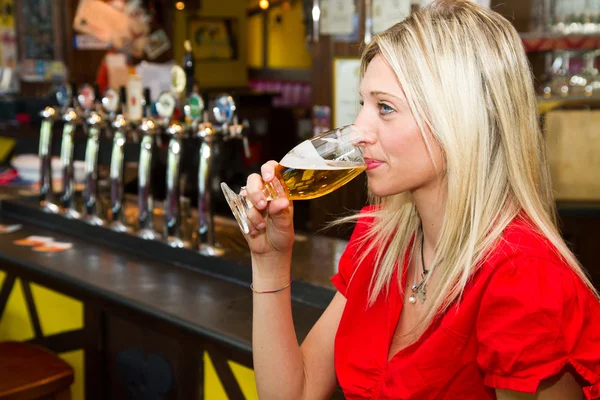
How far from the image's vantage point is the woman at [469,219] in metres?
1.11

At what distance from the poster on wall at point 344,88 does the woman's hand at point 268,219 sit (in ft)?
9.85

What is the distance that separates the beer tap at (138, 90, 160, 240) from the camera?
2623 millimetres

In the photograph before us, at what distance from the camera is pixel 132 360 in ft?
7.34

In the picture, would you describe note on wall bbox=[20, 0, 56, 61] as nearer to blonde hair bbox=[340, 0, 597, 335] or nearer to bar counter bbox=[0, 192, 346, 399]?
bar counter bbox=[0, 192, 346, 399]

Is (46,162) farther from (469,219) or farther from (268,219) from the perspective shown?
(469,219)

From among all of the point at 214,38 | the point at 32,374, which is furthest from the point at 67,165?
the point at 214,38

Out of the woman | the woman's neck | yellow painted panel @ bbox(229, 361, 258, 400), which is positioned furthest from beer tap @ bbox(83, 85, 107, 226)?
the woman's neck

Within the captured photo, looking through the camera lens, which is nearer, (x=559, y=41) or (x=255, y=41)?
(x=559, y=41)

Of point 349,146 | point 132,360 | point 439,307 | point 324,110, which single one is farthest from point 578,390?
point 324,110

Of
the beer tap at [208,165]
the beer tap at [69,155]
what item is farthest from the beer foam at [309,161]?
the beer tap at [69,155]

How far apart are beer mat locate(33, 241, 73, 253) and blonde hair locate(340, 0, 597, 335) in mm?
1782

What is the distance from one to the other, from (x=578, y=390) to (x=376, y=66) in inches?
24.1

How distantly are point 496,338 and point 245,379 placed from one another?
87 centimetres

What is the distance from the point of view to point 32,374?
83.1 inches
